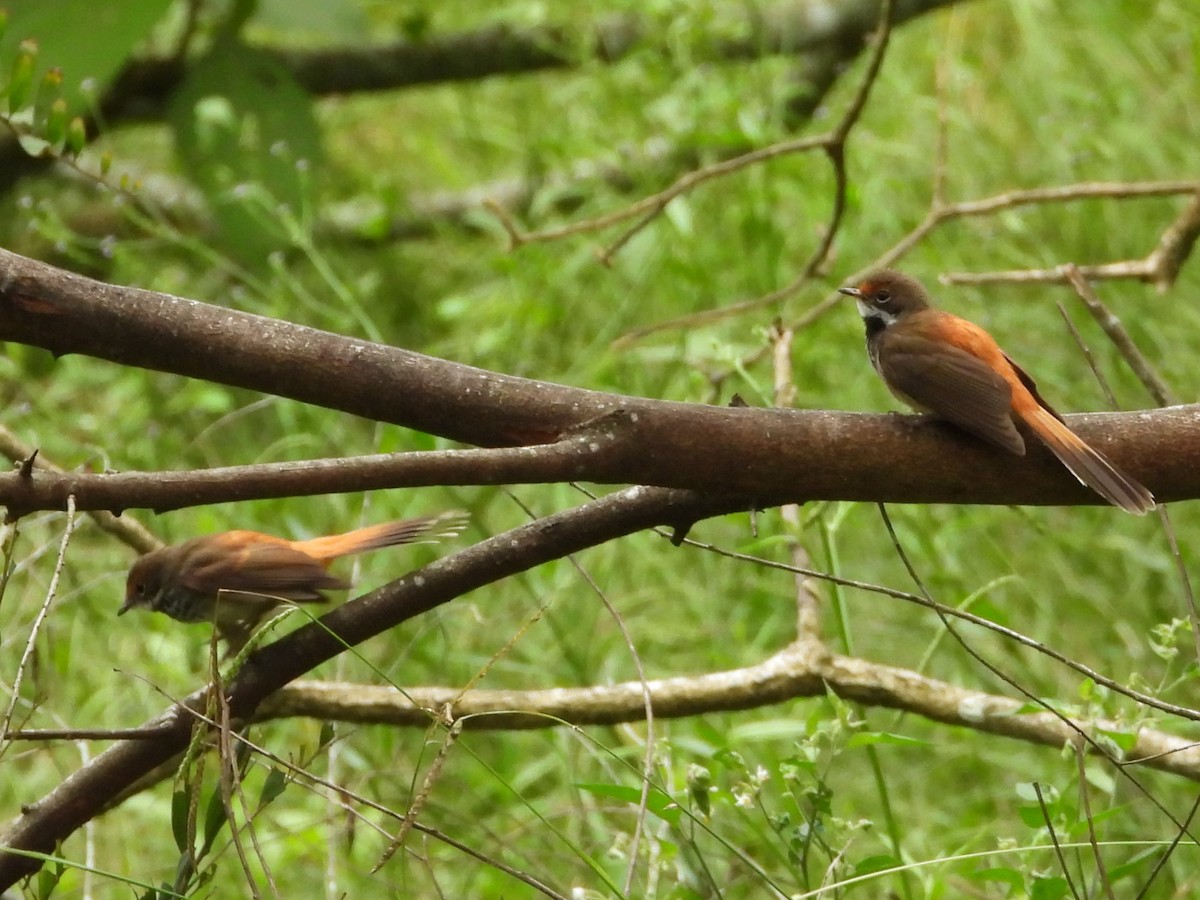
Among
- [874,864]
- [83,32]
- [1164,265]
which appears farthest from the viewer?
[83,32]

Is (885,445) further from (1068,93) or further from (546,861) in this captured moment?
(1068,93)

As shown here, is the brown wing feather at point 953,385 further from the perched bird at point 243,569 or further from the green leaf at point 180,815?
the green leaf at point 180,815

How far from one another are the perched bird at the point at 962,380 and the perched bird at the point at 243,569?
1.02 metres

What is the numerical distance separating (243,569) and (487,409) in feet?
4.83

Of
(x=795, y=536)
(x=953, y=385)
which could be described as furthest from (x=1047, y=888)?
(x=795, y=536)

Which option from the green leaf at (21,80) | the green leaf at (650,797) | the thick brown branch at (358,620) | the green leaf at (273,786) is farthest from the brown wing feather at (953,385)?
the green leaf at (21,80)

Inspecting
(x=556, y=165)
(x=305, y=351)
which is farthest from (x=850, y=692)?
(x=556, y=165)

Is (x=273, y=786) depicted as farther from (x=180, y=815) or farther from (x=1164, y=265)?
(x=1164, y=265)

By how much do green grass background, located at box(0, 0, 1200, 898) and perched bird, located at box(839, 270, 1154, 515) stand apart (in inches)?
13.6

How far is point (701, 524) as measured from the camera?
4.92 metres

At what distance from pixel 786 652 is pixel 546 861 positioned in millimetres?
1276

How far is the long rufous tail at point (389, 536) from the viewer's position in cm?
302

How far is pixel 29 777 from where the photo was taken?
4.52m

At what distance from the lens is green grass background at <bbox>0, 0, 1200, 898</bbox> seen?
3.53m
